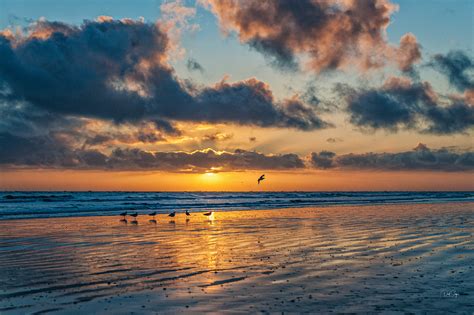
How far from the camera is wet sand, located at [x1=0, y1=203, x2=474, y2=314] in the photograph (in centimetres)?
1056

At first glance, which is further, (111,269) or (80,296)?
(111,269)

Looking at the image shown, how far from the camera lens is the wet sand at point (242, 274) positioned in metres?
10.6

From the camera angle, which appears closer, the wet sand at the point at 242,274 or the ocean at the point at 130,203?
→ the wet sand at the point at 242,274

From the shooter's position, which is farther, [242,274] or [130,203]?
[130,203]

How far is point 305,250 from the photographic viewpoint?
1888 centimetres

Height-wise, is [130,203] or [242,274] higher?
[130,203]

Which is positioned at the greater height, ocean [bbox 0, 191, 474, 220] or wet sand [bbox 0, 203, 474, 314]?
ocean [bbox 0, 191, 474, 220]

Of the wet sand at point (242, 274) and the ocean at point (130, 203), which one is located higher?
the ocean at point (130, 203)

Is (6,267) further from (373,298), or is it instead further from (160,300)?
(373,298)

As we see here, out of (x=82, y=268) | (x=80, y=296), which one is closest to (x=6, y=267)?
(x=82, y=268)

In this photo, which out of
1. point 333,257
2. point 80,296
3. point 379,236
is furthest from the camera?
point 379,236

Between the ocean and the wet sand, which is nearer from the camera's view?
the wet sand

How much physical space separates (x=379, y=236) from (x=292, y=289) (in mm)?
13082

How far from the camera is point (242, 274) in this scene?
14.1 meters
